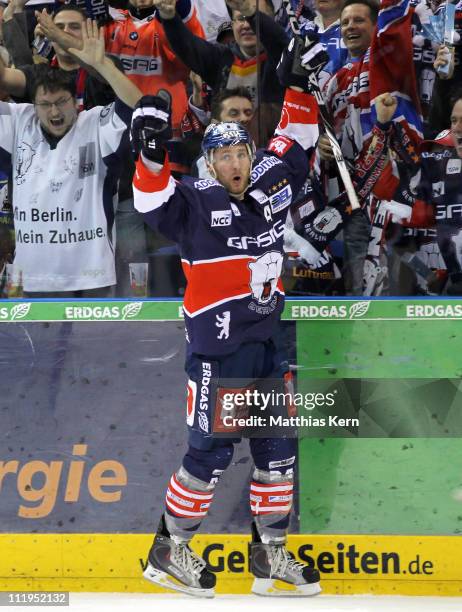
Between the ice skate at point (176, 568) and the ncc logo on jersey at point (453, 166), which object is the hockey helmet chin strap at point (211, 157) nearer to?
the ncc logo on jersey at point (453, 166)

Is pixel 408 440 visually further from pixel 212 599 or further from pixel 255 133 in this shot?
pixel 255 133

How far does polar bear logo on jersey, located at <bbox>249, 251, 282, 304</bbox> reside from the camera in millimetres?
3875

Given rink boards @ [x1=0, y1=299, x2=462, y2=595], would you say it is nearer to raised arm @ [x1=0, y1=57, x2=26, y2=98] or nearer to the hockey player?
the hockey player

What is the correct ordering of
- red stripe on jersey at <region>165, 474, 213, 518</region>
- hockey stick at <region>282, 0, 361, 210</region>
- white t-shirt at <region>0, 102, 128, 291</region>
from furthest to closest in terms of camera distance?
white t-shirt at <region>0, 102, 128, 291</region> → hockey stick at <region>282, 0, 361, 210</region> → red stripe on jersey at <region>165, 474, 213, 518</region>

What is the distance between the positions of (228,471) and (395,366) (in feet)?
2.35

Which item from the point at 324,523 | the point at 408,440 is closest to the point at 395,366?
the point at 408,440

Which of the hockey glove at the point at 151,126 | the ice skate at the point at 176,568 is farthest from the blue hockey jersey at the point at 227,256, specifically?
the ice skate at the point at 176,568

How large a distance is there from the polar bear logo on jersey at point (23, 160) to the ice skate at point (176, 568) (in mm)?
1358

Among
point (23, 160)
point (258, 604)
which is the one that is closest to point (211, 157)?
point (23, 160)

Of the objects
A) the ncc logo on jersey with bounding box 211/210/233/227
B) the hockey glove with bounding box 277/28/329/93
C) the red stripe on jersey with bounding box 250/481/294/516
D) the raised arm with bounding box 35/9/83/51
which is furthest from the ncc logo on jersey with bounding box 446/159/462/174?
the raised arm with bounding box 35/9/83/51

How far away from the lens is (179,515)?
3.96m

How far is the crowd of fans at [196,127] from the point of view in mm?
4125

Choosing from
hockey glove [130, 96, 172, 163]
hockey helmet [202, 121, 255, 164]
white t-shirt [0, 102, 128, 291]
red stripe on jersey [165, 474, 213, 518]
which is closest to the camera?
hockey glove [130, 96, 172, 163]

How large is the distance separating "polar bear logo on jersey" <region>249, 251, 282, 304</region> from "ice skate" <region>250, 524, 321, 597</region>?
0.84 meters
